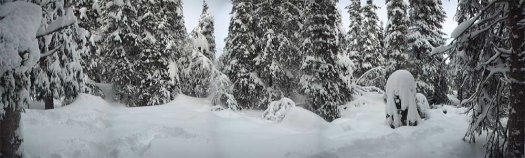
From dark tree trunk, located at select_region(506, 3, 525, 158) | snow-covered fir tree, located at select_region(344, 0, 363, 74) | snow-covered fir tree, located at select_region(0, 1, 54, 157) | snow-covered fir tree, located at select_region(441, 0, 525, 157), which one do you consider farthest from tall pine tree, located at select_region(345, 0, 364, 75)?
snow-covered fir tree, located at select_region(0, 1, 54, 157)

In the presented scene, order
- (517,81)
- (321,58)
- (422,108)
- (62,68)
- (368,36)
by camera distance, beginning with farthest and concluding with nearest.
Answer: (368,36) → (321,58) → (422,108) → (62,68) → (517,81)

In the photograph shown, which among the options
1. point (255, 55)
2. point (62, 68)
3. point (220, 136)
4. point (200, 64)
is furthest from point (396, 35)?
point (62, 68)

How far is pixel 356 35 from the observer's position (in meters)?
34.8

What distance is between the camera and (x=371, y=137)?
1062 cm

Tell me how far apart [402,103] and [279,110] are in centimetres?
456

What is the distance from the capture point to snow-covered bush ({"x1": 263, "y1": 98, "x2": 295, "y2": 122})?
14.0m

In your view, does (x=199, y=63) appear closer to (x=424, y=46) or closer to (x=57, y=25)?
(x=57, y=25)

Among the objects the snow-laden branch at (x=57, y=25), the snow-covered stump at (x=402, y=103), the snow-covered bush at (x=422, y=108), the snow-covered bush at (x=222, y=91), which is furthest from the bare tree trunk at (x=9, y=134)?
the snow-covered bush at (x=222, y=91)

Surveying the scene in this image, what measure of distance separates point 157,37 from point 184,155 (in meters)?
15.1

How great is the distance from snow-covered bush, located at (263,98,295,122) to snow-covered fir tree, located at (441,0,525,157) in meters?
6.17

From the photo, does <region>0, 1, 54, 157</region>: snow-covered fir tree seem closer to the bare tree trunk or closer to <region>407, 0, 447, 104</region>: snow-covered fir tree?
the bare tree trunk

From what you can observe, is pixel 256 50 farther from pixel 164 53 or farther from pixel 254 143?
pixel 254 143

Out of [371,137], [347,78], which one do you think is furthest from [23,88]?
[347,78]

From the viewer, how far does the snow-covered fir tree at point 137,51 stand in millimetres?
21594
